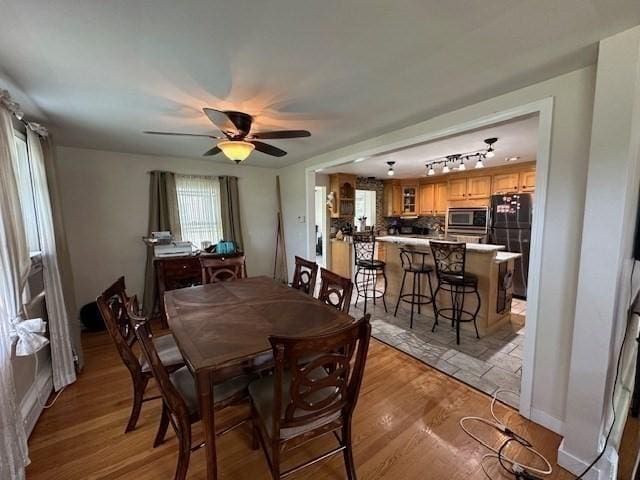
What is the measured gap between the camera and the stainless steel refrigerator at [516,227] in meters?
4.25

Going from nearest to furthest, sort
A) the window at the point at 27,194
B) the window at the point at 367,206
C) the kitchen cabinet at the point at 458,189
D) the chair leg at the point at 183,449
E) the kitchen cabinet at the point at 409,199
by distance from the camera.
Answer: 1. the chair leg at the point at 183,449
2. the window at the point at 27,194
3. the kitchen cabinet at the point at 458,189
4. the kitchen cabinet at the point at 409,199
5. the window at the point at 367,206

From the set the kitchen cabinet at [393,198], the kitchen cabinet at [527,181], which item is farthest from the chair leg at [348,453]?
the kitchen cabinet at [393,198]

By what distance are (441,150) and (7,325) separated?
4471 millimetres

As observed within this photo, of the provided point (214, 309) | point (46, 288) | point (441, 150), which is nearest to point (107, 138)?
point (46, 288)

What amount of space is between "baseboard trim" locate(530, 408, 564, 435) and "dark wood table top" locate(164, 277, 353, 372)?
1518 millimetres

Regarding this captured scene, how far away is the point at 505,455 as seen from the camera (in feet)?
5.30

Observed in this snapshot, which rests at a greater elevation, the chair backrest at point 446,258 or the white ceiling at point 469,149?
the white ceiling at point 469,149

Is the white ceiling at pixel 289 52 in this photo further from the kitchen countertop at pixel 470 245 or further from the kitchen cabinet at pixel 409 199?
the kitchen cabinet at pixel 409 199

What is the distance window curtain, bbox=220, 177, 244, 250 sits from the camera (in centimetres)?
438

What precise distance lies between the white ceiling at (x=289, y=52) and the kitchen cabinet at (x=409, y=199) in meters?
4.34

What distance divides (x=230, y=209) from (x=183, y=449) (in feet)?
11.8

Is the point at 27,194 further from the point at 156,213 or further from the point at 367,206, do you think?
the point at 367,206

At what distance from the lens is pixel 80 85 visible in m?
1.78

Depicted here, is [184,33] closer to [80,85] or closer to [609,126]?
[80,85]
